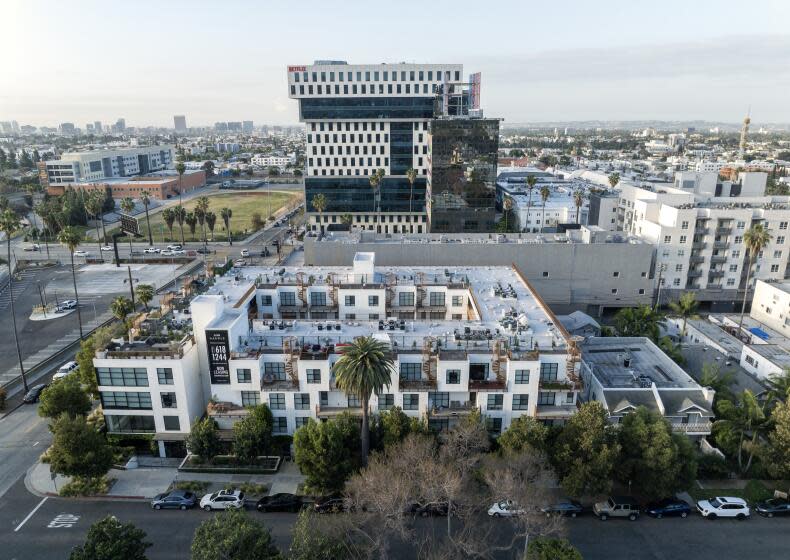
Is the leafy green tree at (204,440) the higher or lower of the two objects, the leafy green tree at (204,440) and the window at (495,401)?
the lower

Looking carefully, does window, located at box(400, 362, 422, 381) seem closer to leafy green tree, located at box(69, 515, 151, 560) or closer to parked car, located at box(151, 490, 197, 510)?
parked car, located at box(151, 490, 197, 510)

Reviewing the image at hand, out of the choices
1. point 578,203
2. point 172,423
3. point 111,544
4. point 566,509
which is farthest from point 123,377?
point 578,203

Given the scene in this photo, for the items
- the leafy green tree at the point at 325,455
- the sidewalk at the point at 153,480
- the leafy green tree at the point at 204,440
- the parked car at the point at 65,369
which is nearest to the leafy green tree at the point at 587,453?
the leafy green tree at the point at 325,455

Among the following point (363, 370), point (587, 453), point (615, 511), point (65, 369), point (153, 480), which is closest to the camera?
point (587, 453)

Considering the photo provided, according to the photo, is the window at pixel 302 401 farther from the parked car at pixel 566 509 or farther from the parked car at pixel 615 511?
the parked car at pixel 615 511

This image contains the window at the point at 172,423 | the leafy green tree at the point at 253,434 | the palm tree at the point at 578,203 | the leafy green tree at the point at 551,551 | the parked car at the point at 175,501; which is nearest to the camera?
the leafy green tree at the point at 551,551

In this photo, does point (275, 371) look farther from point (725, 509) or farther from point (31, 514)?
point (725, 509)

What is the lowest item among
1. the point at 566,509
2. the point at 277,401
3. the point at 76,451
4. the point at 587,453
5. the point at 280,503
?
the point at 566,509
